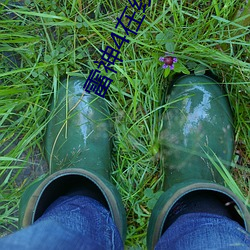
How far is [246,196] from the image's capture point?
4.33 ft

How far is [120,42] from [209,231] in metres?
0.68

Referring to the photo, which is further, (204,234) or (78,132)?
(78,132)

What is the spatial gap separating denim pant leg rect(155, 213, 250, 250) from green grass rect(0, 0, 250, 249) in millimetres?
301

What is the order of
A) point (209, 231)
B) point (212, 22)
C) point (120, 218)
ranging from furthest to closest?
point (212, 22) → point (120, 218) → point (209, 231)

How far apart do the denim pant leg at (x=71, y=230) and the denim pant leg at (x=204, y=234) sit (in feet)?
0.43

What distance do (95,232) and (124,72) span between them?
551mm

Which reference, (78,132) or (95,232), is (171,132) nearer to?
(78,132)

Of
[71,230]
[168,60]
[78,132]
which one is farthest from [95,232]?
[168,60]

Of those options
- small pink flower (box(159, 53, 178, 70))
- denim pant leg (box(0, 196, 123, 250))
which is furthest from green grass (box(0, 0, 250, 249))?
denim pant leg (box(0, 196, 123, 250))

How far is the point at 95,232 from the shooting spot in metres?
0.95

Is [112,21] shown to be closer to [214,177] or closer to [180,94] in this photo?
[180,94]

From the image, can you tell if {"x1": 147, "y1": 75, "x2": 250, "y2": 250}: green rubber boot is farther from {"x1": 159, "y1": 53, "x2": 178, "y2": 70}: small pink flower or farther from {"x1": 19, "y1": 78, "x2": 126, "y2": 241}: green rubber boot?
{"x1": 19, "y1": 78, "x2": 126, "y2": 241}: green rubber boot

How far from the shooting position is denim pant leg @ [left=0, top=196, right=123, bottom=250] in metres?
0.78

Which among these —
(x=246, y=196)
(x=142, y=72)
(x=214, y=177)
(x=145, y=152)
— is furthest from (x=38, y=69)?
(x=246, y=196)
